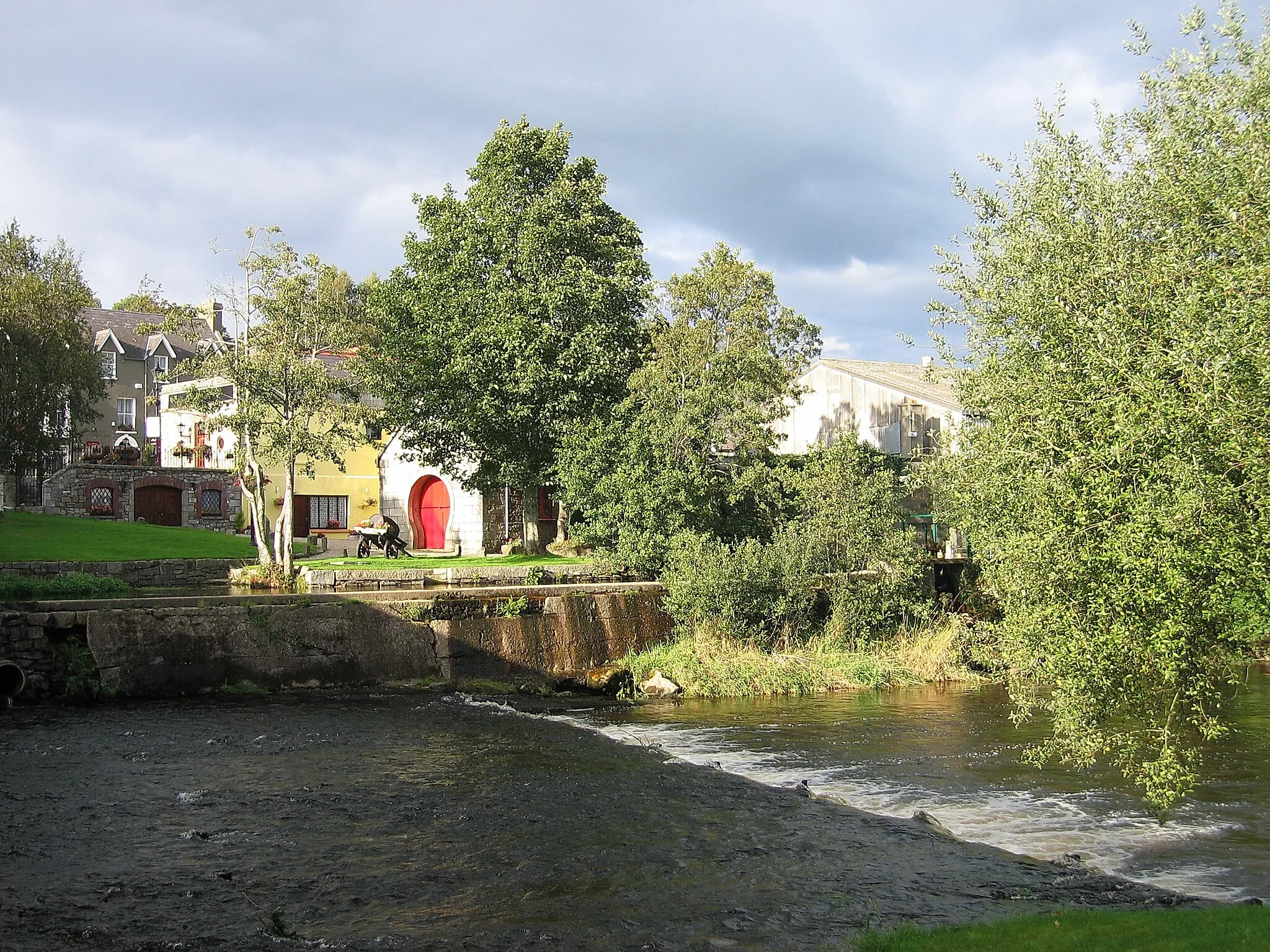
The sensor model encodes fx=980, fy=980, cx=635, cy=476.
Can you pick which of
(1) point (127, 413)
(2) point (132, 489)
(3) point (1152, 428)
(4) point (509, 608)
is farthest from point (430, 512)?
(1) point (127, 413)

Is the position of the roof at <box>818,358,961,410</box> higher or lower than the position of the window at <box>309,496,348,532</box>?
higher

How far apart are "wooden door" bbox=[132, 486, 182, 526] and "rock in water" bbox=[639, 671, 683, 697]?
1186 inches

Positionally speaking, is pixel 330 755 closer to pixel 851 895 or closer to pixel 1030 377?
pixel 851 895

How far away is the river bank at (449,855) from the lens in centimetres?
923

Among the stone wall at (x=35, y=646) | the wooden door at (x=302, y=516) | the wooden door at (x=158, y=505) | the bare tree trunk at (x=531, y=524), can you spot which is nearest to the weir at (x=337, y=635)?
the stone wall at (x=35, y=646)

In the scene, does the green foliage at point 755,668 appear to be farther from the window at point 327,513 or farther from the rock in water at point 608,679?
the window at point 327,513

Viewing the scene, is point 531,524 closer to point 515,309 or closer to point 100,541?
point 515,309

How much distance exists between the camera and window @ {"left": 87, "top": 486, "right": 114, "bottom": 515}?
4309cm

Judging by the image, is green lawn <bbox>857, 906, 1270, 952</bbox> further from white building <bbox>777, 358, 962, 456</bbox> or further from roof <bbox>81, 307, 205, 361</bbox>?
roof <bbox>81, 307, 205, 361</bbox>

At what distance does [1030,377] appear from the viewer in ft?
40.3

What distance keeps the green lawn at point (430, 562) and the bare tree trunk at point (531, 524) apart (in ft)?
1.97

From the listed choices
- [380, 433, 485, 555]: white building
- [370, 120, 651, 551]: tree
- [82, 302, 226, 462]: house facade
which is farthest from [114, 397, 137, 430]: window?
[370, 120, 651, 551]: tree

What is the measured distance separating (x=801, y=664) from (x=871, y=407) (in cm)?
1871

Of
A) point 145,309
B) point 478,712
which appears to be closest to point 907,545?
point 478,712
